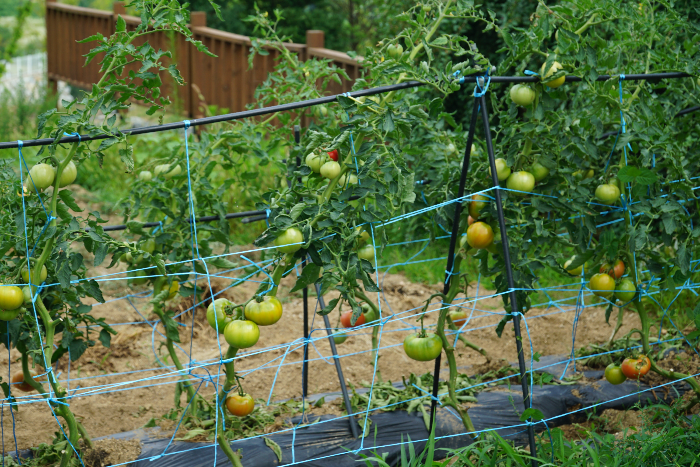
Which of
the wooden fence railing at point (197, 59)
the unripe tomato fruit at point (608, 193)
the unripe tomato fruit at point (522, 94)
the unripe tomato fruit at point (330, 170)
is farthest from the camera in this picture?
the wooden fence railing at point (197, 59)

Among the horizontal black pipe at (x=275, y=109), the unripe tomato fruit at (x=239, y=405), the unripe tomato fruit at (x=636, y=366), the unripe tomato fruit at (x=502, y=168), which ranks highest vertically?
the horizontal black pipe at (x=275, y=109)

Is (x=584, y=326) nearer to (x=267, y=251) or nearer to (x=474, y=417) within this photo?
(x=474, y=417)

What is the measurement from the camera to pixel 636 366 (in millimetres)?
2154

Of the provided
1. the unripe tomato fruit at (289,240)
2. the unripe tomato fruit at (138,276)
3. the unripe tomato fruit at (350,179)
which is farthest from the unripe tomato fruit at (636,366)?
the unripe tomato fruit at (138,276)

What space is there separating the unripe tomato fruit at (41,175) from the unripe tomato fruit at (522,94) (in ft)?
4.35

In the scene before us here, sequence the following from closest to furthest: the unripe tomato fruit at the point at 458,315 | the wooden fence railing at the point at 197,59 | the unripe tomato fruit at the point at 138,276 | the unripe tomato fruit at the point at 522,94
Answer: the unripe tomato fruit at the point at 522,94
the unripe tomato fruit at the point at 138,276
the unripe tomato fruit at the point at 458,315
the wooden fence railing at the point at 197,59

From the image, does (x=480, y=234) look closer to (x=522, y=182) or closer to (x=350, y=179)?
(x=522, y=182)

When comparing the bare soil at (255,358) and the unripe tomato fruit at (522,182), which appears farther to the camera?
the bare soil at (255,358)

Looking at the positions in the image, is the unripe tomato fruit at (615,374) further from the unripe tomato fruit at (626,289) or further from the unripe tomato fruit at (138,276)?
the unripe tomato fruit at (138,276)

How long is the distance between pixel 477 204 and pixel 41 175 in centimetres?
125

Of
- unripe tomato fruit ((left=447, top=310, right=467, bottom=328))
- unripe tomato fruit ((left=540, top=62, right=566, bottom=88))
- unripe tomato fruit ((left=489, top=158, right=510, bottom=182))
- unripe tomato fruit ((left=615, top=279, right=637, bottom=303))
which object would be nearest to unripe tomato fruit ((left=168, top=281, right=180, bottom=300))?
unripe tomato fruit ((left=447, top=310, right=467, bottom=328))

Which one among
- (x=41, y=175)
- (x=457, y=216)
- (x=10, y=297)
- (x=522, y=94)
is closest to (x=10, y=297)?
(x=10, y=297)

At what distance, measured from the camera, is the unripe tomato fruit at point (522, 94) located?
1918 mm

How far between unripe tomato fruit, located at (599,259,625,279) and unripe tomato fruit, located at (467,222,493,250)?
476 mm
